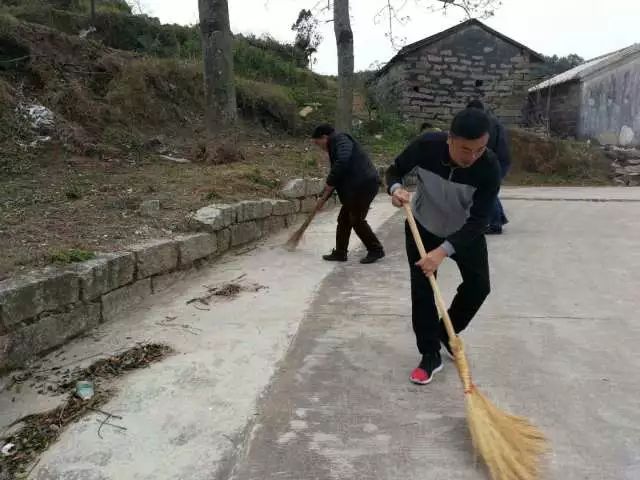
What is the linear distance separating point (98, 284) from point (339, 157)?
2584 millimetres

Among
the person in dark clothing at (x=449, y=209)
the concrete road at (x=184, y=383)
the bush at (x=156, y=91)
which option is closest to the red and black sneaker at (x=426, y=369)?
the person in dark clothing at (x=449, y=209)

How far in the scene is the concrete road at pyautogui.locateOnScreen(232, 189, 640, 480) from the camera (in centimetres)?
224

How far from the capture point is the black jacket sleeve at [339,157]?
534cm

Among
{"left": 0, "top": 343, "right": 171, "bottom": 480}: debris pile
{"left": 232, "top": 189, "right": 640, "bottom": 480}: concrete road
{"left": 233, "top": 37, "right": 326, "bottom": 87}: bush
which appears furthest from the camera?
{"left": 233, "top": 37, "right": 326, "bottom": 87}: bush

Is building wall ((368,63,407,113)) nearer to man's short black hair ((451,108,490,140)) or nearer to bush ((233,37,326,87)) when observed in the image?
bush ((233,37,326,87))

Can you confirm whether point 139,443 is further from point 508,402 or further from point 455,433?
point 508,402

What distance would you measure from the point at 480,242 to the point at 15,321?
2614 millimetres

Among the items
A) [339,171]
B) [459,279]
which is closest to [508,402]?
[459,279]

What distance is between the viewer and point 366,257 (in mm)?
5543

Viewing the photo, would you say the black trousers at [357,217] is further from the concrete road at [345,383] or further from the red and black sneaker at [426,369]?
the red and black sneaker at [426,369]

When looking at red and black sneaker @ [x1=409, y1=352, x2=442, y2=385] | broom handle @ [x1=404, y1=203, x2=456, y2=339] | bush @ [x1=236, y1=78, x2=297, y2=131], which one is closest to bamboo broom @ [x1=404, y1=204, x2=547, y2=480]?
broom handle @ [x1=404, y1=203, x2=456, y2=339]

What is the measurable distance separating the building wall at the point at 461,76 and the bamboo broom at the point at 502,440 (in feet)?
49.2

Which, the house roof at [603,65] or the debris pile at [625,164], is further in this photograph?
the house roof at [603,65]

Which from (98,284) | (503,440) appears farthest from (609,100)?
(503,440)
